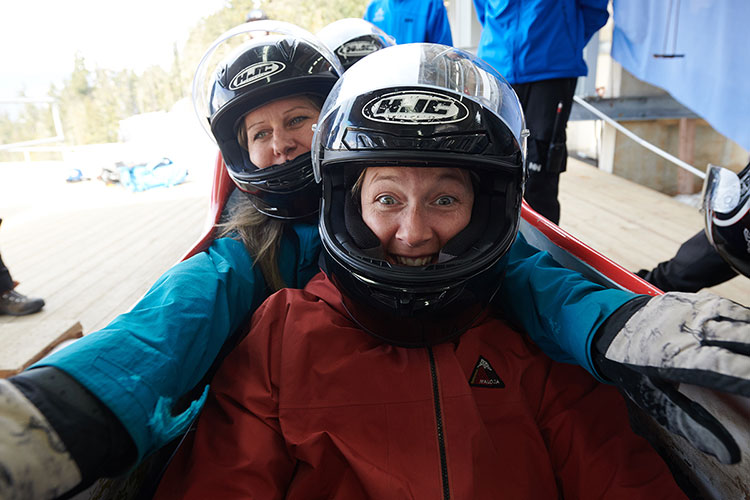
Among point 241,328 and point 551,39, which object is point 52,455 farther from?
point 551,39

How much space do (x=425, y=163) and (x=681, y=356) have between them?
0.48 m

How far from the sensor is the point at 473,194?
99 cm

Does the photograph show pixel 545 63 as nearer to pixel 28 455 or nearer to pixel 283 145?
pixel 283 145

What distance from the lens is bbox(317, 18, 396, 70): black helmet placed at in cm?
191

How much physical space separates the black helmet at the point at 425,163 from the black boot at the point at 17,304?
2545 millimetres

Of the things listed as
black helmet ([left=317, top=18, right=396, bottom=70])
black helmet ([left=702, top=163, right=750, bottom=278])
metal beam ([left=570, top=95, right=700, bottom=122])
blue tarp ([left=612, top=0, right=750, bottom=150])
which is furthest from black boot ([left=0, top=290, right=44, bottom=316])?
metal beam ([left=570, top=95, right=700, bottom=122])

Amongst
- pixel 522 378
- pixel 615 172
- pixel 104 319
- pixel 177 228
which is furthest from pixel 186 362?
pixel 615 172

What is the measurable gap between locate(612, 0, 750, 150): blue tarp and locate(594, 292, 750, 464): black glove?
3.07 metres

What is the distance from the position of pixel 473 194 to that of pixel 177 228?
4.05 meters

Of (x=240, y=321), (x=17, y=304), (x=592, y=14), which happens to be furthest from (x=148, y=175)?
(x=240, y=321)

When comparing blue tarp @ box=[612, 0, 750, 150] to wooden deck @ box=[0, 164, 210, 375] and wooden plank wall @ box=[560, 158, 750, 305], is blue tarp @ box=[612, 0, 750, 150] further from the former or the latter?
wooden deck @ box=[0, 164, 210, 375]

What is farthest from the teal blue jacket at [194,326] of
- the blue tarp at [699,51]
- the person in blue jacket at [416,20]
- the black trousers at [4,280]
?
the blue tarp at [699,51]

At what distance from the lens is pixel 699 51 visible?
3.53 metres

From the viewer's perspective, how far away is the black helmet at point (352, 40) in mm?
1911
